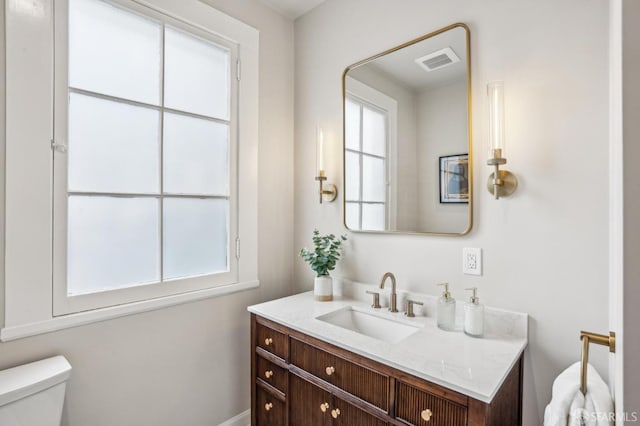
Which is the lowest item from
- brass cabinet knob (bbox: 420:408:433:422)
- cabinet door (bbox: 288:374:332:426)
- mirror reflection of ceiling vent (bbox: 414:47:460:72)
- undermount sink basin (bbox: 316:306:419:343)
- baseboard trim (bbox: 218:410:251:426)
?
baseboard trim (bbox: 218:410:251:426)

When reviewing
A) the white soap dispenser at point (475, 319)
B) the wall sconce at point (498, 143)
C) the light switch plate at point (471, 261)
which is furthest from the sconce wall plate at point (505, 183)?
the white soap dispenser at point (475, 319)

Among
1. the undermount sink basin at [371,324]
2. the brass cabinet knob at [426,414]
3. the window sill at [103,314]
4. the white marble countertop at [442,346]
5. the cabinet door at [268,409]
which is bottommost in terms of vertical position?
the cabinet door at [268,409]

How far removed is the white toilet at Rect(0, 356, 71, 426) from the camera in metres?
1.05

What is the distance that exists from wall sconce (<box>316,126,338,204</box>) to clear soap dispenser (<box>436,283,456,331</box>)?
859 mm

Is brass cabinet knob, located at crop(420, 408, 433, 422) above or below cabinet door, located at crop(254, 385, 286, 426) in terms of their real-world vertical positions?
above

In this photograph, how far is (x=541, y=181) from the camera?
1232mm

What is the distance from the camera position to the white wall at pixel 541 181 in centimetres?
113


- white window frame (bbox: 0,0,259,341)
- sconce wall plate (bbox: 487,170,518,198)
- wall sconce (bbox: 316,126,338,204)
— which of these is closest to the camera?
white window frame (bbox: 0,0,259,341)

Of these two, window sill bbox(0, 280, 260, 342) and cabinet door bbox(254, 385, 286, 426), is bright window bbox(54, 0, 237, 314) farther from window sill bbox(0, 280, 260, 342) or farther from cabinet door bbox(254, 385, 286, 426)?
cabinet door bbox(254, 385, 286, 426)

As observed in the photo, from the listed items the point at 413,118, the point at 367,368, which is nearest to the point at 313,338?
the point at 367,368

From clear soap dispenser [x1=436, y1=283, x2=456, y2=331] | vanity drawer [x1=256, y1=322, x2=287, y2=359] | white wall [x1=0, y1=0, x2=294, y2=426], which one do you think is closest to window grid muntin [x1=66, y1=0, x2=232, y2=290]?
white wall [x1=0, y1=0, x2=294, y2=426]

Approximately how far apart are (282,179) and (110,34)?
1129mm

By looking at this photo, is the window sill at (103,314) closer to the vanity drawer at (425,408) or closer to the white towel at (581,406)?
the vanity drawer at (425,408)

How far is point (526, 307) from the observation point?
127 centimetres
